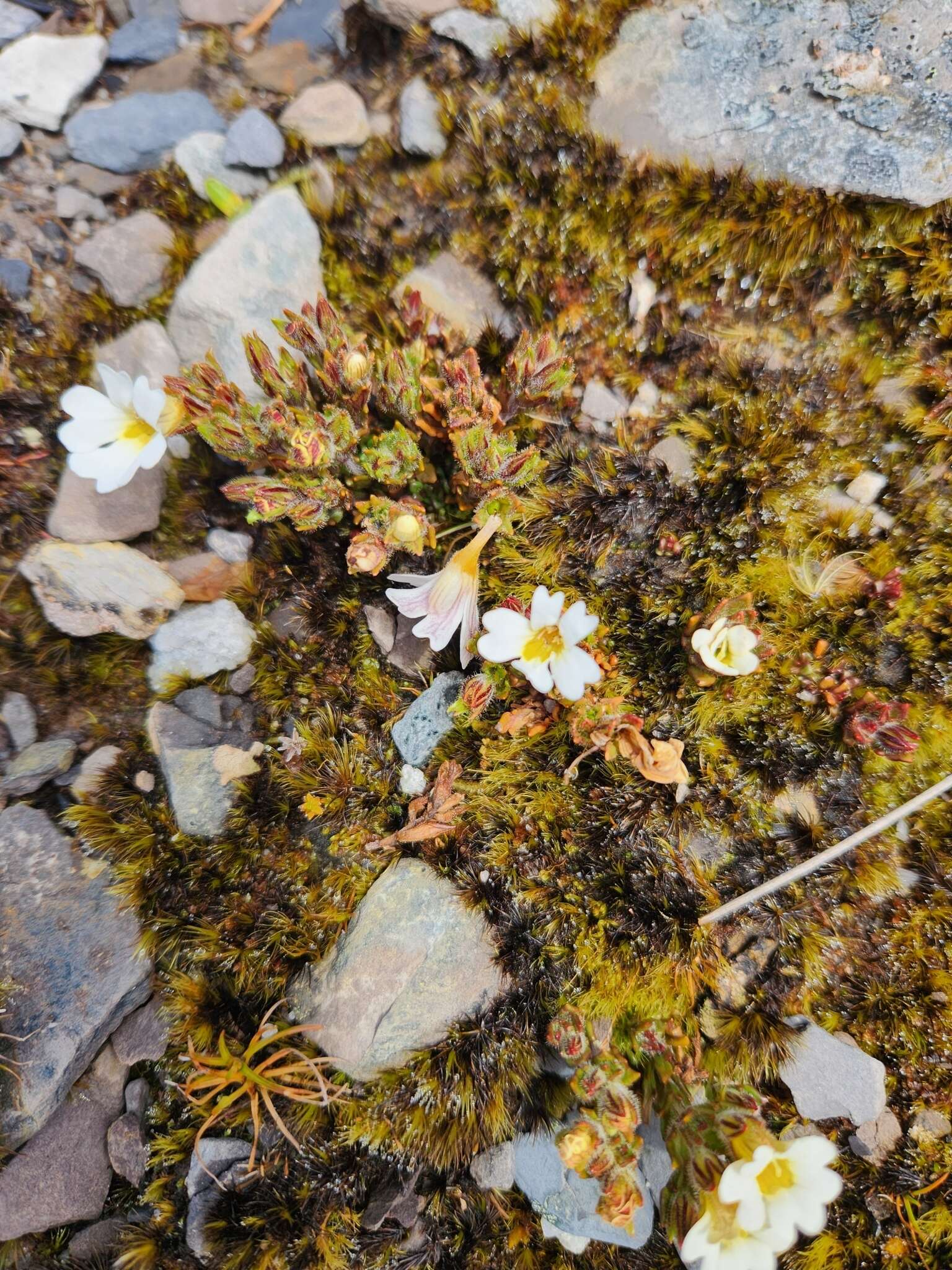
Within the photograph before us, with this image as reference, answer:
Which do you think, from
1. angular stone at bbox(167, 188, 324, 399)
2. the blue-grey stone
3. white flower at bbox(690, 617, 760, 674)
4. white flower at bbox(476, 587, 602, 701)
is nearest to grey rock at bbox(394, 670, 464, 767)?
white flower at bbox(476, 587, 602, 701)

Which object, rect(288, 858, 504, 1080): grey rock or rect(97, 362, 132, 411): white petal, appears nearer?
rect(97, 362, 132, 411): white petal

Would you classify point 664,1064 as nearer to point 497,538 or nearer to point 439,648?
point 439,648

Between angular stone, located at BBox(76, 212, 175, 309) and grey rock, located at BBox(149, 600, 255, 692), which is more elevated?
angular stone, located at BBox(76, 212, 175, 309)

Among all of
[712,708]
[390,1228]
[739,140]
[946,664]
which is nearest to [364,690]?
[712,708]

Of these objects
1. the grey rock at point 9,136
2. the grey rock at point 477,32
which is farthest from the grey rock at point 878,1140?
the grey rock at point 9,136

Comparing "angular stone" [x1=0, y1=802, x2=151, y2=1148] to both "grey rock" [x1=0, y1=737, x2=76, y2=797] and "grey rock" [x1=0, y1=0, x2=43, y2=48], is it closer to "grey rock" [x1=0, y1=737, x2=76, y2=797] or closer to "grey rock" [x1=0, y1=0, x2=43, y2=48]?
"grey rock" [x1=0, y1=737, x2=76, y2=797]

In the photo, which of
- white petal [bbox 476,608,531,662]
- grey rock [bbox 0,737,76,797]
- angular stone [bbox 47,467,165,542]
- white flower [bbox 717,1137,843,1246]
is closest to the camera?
white flower [bbox 717,1137,843,1246]

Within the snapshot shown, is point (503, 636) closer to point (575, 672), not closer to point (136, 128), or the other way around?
point (575, 672)

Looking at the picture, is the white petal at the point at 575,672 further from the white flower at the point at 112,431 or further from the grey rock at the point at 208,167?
the grey rock at the point at 208,167
